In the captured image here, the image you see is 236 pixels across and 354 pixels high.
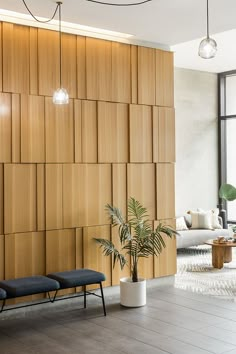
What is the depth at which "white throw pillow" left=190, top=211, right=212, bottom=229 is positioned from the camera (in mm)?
10930

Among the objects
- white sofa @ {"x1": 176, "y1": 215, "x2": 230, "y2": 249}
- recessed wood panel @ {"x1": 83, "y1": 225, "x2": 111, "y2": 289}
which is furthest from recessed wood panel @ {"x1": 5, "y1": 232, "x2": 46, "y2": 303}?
white sofa @ {"x1": 176, "y1": 215, "x2": 230, "y2": 249}

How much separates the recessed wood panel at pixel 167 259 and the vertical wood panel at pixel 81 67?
214 centimetres

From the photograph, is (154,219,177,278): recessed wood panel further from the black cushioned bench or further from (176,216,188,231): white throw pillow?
(176,216,188,231): white throw pillow

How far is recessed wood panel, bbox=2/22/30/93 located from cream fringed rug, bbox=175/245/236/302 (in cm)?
369

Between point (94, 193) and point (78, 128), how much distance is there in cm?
87

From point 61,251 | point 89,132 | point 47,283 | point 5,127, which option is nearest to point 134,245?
point 61,251

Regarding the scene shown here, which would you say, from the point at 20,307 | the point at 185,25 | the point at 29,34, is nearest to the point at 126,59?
Answer: the point at 185,25

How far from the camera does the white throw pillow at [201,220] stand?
35.9ft

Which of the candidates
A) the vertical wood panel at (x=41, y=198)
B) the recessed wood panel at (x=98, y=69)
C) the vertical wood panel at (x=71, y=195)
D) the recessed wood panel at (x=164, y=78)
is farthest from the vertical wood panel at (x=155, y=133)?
the vertical wood panel at (x=41, y=198)

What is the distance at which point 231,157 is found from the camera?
41.2 feet

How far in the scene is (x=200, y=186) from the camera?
39.8ft

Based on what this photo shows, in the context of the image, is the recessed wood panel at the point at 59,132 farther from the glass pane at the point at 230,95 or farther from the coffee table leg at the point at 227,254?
the glass pane at the point at 230,95

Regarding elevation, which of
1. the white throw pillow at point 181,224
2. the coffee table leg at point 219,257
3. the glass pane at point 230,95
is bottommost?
the coffee table leg at point 219,257

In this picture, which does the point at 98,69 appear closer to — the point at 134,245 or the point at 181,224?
the point at 134,245
